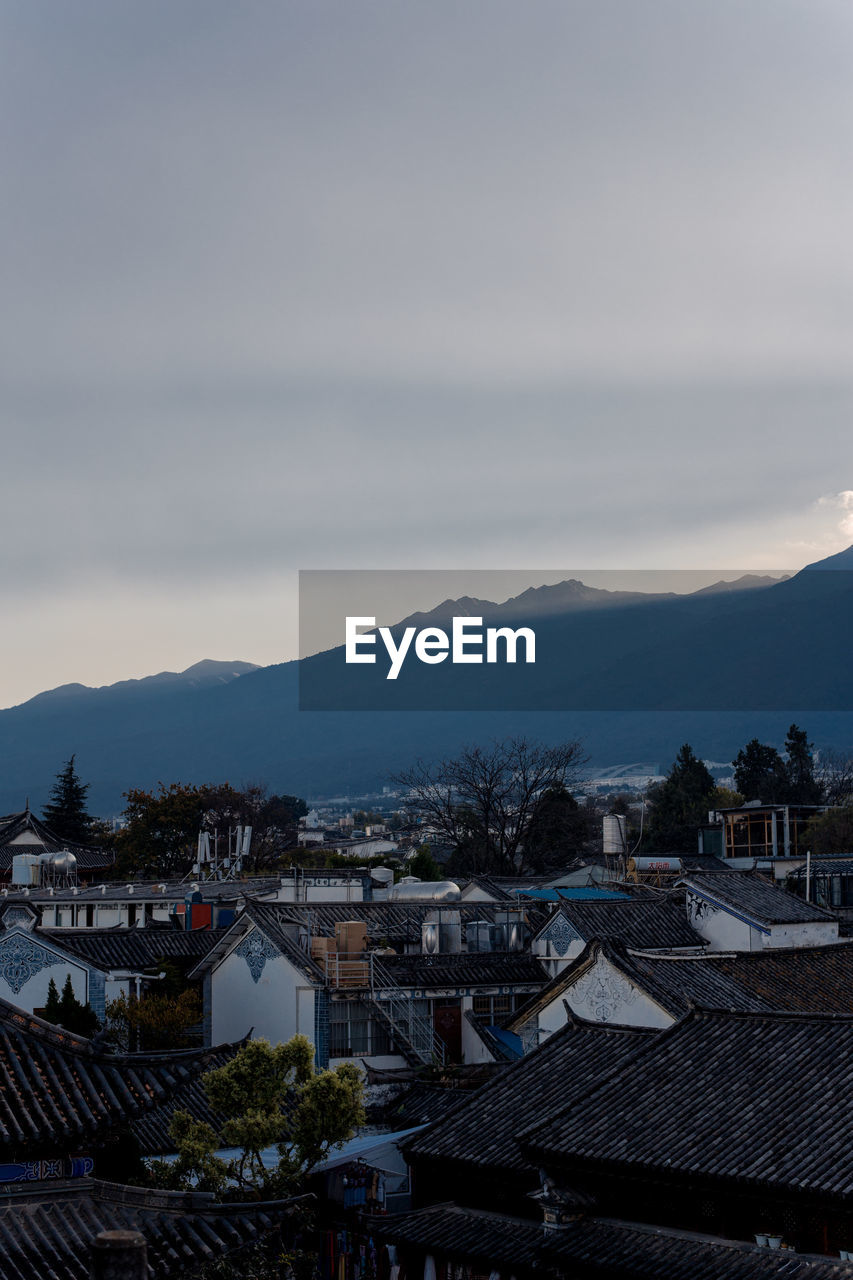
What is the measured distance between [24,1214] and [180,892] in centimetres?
4290

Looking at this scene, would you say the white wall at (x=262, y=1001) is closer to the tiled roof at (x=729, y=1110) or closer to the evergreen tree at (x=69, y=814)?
the tiled roof at (x=729, y=1110)

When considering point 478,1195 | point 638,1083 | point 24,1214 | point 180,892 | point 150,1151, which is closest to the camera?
point 24,1214

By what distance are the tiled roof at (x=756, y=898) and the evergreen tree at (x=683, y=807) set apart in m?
54.6

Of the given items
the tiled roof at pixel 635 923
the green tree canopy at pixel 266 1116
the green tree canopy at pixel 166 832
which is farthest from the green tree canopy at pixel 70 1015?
the green tree canopy at pixel 166 832

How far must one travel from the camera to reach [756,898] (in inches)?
1533

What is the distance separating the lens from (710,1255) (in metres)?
18.2

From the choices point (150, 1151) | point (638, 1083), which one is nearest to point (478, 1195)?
point (638, 1083)

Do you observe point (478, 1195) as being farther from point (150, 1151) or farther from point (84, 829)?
point (84, 829)

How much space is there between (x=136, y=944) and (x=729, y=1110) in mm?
26601

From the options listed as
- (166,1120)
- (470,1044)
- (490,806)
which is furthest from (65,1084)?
(490,806)

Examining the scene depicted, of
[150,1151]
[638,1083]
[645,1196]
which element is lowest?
[150,1151]

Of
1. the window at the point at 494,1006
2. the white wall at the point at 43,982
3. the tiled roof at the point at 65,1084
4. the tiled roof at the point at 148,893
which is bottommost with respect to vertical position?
the window at the point at 494,1006

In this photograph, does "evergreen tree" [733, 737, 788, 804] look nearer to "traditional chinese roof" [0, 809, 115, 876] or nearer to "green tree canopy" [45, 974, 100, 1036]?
"traditional chinese roof" [0, 809, 115, 876]

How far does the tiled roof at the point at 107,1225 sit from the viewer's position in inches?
590
